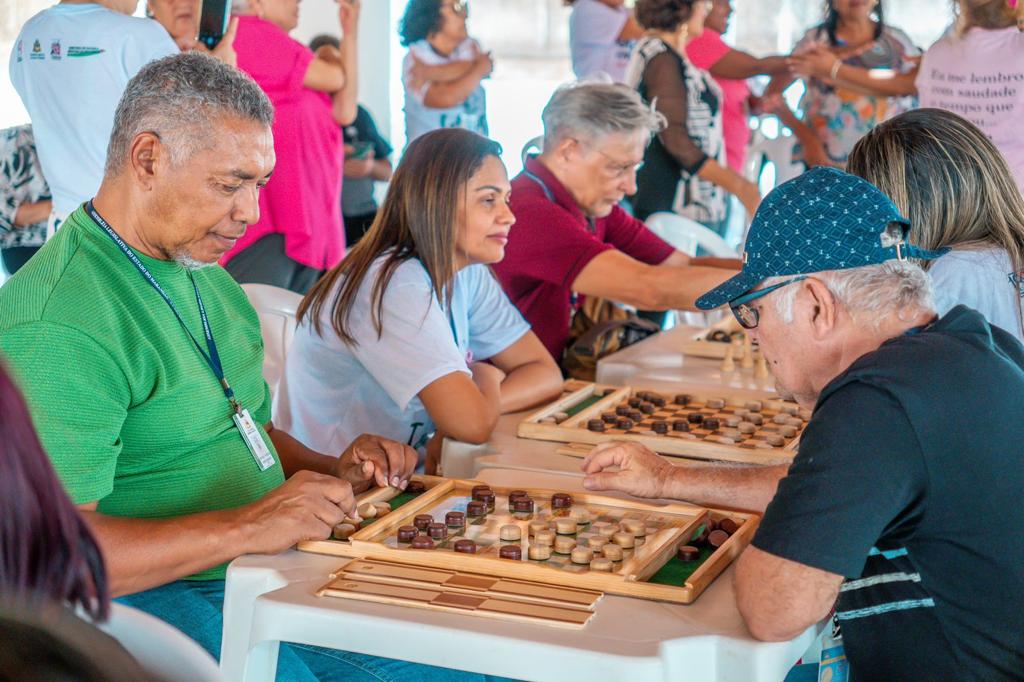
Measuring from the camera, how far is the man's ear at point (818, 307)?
1.58m

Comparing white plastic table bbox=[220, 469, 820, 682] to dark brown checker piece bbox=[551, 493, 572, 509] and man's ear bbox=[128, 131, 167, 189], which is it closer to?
dark brown checker piece bbox=[551, 493, 572, 509]

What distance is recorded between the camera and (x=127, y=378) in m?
1.74

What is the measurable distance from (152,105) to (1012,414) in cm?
129

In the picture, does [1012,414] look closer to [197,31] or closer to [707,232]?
[197,31]

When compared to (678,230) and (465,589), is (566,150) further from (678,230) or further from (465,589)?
(465,589)

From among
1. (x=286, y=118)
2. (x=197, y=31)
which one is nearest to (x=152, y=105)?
(x=197, y=31)

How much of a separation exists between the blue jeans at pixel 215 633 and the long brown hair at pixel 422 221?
0.86 meters

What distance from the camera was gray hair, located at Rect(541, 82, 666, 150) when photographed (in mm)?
3371

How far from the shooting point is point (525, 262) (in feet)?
10.9

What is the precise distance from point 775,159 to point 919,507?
4.41 metres

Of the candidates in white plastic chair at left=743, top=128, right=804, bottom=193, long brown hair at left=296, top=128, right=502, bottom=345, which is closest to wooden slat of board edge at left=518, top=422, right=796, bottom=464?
long brown hair at left=296, top=128, right=502, bottom=345

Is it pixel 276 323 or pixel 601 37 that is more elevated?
pixel 601 37

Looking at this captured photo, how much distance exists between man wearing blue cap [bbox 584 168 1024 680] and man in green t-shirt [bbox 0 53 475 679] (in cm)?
70

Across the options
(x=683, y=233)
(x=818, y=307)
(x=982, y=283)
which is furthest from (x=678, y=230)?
(x=818, y=307)
